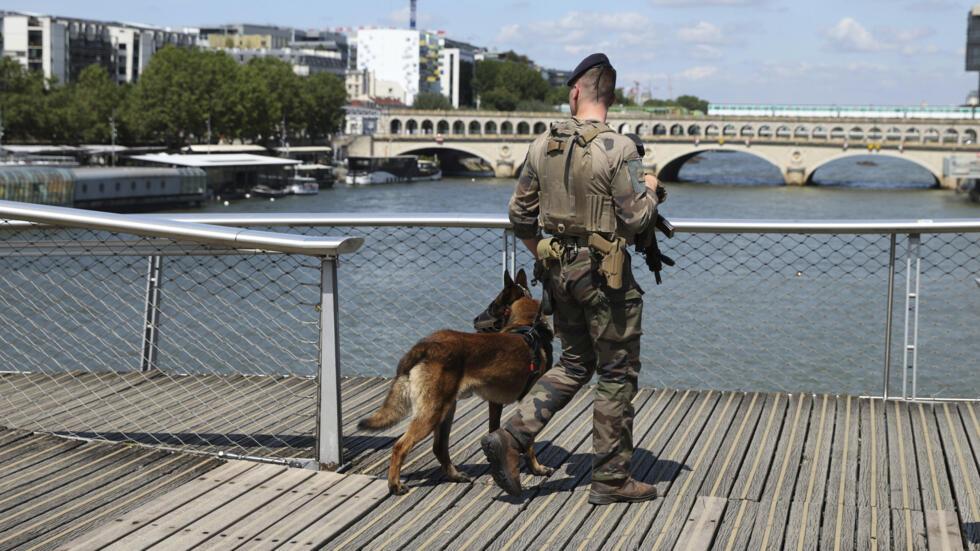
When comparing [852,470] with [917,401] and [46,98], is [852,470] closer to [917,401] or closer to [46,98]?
[917,401]

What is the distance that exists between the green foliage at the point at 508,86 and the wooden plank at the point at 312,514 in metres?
Result: 120

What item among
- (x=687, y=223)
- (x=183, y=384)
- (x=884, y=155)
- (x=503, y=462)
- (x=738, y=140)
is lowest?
(x=884, y=155)

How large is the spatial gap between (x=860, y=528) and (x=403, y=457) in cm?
132

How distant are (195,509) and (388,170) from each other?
220 ft

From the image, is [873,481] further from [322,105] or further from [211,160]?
[322,105]

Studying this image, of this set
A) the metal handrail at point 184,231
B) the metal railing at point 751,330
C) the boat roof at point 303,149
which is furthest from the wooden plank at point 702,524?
the boat roof at point 303,149

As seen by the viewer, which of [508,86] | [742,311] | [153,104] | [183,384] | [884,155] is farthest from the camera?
[508,86]

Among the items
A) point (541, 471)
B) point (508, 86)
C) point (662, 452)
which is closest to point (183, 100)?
point (662, 452)

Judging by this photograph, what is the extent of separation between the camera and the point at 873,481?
4359 mm

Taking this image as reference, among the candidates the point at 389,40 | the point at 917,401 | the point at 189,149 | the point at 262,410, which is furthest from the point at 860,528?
the point at 389,40

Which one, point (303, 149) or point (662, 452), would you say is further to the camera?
point (303, 149)

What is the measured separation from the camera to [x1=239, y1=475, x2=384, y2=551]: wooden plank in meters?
3.62

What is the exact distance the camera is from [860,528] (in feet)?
12.6

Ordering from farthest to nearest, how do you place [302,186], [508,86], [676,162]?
[508,86]
[676,162]
[302,186]
